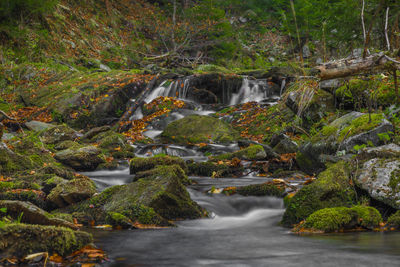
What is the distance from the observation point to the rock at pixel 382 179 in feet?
13.3

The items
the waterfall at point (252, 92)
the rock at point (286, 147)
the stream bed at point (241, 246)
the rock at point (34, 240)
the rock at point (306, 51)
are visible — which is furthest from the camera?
the rock at point (306, 51)

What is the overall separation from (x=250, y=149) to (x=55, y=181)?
423 centimetres

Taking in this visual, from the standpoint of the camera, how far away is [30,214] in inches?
137

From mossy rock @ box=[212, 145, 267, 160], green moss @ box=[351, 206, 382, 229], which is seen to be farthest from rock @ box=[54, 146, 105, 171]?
green moss @ box=[351, 206, 382, 229]

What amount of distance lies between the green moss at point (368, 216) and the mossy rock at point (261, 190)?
141 cm

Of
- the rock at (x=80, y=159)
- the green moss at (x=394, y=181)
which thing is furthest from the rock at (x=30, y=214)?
the rock at (x=80, y=159)

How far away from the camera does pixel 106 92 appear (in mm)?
13469

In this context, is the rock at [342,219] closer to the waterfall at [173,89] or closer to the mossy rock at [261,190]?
the mossy rock at [261,190]

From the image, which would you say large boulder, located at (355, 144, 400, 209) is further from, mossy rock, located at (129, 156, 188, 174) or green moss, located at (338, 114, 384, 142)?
mossy rock, located at (129, 156, 188, 174)

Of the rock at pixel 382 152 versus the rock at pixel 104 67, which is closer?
the rock at pixel 382 152

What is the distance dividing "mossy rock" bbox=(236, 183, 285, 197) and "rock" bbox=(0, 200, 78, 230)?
9.16 feet

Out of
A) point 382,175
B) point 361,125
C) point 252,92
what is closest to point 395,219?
point 382,175

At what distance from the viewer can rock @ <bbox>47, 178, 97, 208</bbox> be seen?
187 inches

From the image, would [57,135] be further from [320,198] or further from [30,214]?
[320,198]
